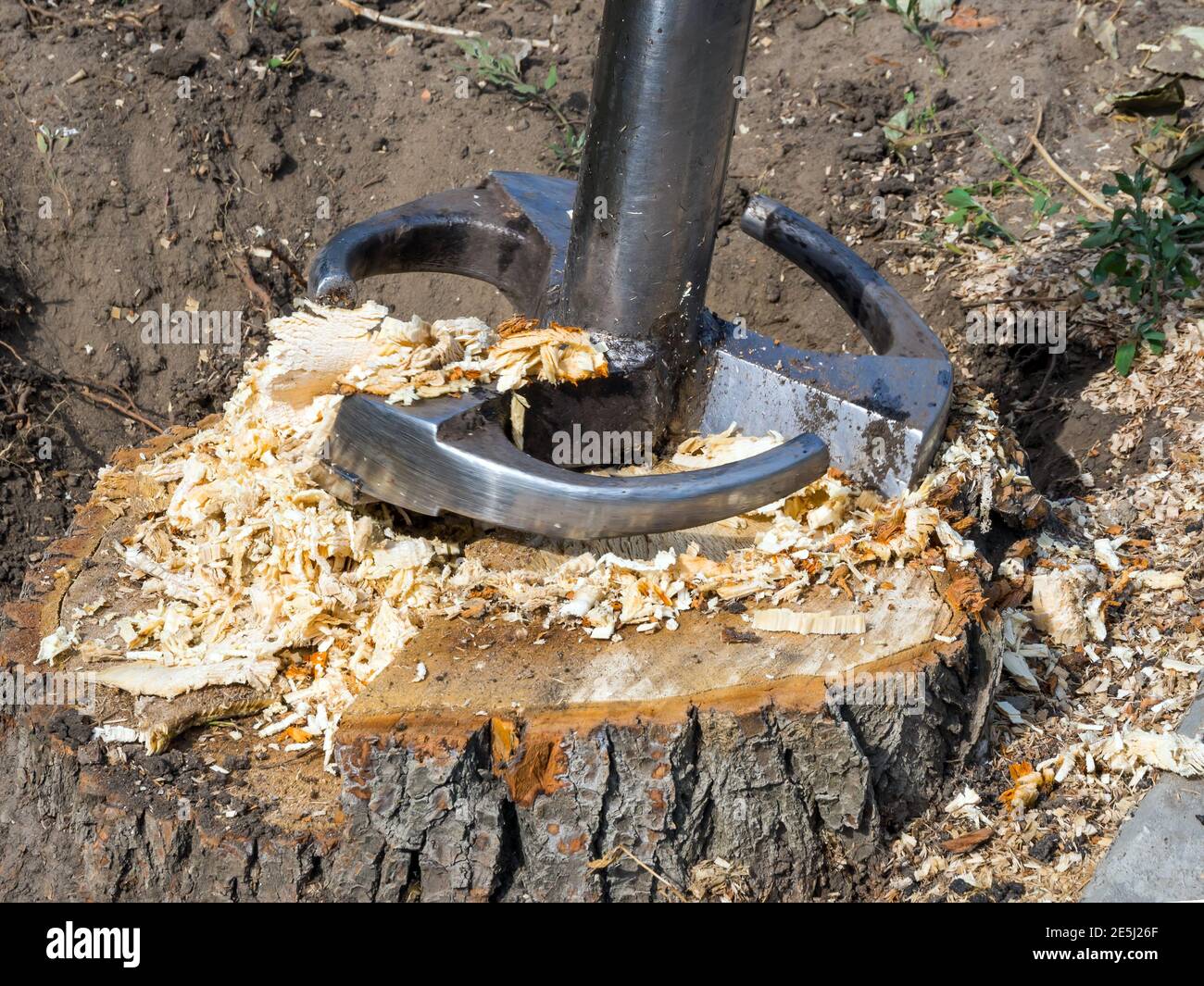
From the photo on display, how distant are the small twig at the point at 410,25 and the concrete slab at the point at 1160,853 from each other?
14.4 feet

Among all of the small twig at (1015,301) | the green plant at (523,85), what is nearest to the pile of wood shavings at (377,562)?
the small twig at (1015,301)

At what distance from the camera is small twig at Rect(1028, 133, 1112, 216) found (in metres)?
4.57

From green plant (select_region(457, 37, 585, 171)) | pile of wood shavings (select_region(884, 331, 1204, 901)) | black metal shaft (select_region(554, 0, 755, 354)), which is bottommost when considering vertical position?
pile of wood shavings (select_region(884, 331, 1204, 901))

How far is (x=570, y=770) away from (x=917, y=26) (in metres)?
4.32

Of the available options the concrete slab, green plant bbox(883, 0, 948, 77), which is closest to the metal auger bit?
the concrete slab

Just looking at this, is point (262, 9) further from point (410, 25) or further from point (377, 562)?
point (377, 562)

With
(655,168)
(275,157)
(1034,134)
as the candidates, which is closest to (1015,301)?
(1034,134)

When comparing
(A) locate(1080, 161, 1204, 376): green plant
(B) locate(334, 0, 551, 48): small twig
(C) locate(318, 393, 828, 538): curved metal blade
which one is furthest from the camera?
(B) locate(334, 0, 551, 48): small twig

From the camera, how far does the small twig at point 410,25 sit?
5.72 meters

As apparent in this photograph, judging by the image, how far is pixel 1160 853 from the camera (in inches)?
98.4

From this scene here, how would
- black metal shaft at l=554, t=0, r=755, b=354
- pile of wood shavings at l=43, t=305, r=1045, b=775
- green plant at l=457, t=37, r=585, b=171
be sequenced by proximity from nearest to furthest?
black metal shaft at l=554, t=0, r=755, b=354, pile of wood shavings at l=43, t=305, r=1045, b=775, green plant at l=457, t=37, r=585, b=171

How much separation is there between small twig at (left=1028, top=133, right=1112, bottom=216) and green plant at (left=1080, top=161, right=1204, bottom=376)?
0.33m

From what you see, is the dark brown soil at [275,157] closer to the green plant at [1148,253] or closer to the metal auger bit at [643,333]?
the green plant at [1148,253]

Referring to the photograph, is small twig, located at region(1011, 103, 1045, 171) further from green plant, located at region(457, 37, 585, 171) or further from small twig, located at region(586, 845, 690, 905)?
small twig, located at region(586, 845, 690, 905)
